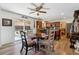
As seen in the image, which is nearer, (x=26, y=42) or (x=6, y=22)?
(x=6, y=22)

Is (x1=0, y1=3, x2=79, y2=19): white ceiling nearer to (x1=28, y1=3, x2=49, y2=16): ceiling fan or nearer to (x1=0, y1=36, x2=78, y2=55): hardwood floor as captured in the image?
(x1=28, y1=3, x2=49, y2=16): ceiling fan

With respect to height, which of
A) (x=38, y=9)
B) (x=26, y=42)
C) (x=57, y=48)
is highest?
(x=38, y=9)

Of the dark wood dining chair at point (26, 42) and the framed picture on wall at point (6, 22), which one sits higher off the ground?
the framed picture on wall at point (6, 22)

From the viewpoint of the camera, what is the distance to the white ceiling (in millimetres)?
2289

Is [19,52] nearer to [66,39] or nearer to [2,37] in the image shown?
[2,37]

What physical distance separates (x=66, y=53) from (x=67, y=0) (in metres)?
0.95

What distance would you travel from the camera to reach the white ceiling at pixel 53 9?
2.29 metres

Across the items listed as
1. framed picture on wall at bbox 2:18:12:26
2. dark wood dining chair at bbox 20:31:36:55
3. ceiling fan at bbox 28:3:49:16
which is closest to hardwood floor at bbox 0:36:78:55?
dark wood dining chair at bbox 20:31:36:55

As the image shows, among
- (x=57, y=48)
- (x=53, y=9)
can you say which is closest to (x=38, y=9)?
(x=53, y=9)

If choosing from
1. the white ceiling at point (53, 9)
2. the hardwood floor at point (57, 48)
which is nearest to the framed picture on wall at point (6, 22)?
the white ceiling at point (53, 9)

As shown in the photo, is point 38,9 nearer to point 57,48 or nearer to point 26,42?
point 26,42

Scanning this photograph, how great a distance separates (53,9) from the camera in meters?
2.31

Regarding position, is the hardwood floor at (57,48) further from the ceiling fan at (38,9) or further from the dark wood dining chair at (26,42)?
the ceiling fan at (38,9)
